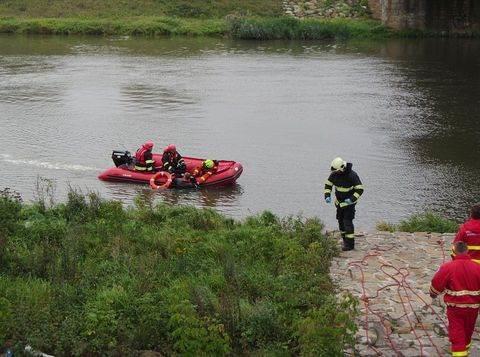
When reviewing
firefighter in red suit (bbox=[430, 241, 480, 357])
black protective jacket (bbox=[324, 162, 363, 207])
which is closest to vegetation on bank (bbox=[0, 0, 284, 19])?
black protective jacket (bbox=[324, 162, 363, 207])

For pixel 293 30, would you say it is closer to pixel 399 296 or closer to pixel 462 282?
pixel 399 296

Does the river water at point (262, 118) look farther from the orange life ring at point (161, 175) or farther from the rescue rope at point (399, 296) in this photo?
the rescue rope at point (399, 296)

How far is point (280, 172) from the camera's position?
847 inches

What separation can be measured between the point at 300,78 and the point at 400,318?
27956 millimetres

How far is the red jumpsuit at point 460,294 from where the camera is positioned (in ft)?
27.1

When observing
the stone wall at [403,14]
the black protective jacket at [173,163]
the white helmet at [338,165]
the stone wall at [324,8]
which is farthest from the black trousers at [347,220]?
the stone wall at [324,8]

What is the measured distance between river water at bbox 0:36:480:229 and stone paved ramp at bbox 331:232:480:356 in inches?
164

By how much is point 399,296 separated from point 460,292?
255 centimetres

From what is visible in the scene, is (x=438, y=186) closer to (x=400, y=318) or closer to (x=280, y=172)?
(x=280, y=172)

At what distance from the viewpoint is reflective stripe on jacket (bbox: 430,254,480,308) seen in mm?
8266

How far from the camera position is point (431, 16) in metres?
52.9

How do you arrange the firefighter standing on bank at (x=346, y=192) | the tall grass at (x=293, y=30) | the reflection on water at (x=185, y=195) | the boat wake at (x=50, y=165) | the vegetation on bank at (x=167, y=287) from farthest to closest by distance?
the tall grass at (x=293, y=30) < the boat wake at (x=50, y=165) < the reflection on water at (x=185, y=195) < the firefighter standing on bank at (x=346, y=192) < the vegetation on bank at (x=167, y=287)

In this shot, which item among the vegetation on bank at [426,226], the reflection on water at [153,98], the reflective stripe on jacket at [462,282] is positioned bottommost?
the vegetation on bank at [426,226]

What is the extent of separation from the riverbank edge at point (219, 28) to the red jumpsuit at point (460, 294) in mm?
44300
